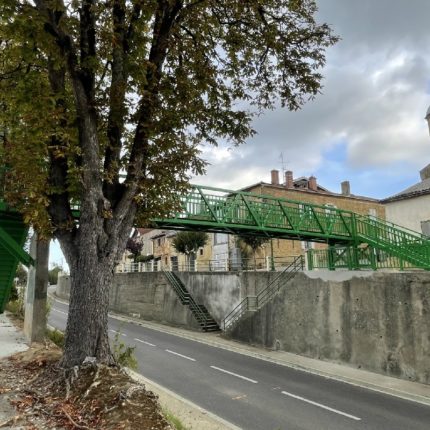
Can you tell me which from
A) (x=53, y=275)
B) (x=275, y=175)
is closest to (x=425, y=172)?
(x=275, y=175)

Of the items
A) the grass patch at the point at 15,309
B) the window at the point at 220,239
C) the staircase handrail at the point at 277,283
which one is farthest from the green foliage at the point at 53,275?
the staircase handrail at the point at 277,283

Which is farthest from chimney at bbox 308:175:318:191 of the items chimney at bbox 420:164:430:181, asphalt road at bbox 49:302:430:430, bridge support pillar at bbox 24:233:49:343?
bridge support pillar at bbox 24:233:49:343

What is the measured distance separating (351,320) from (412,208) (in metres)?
14.1

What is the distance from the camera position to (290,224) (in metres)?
21.4

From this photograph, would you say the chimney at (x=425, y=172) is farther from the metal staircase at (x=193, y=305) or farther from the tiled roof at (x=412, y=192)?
the metal staircase at (x=193, y=305)

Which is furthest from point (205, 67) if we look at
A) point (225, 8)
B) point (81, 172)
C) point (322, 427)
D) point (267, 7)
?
point (322, 427)

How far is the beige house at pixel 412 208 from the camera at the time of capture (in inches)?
1042

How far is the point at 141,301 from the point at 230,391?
24993 millimetres

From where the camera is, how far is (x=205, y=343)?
22562 millimetres

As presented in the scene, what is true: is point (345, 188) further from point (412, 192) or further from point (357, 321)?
point (357, 321)

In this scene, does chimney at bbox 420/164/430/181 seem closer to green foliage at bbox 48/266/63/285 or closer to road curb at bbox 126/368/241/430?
road curb at bbox 126/368/241/430

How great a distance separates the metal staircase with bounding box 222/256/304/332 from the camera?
2072cm

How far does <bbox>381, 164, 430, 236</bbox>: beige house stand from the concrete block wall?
39.7ft

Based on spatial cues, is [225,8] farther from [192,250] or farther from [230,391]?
[192,250]
